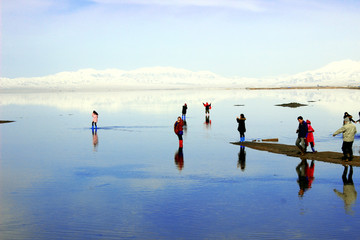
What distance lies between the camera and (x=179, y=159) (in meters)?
27.3

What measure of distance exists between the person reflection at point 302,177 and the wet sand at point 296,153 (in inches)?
33.8

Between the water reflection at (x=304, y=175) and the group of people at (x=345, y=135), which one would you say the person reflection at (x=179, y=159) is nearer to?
the water reflection at (x=304, y=175)

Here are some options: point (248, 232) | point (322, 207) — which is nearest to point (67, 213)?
point (248, 232)

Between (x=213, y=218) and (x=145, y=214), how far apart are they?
214cm

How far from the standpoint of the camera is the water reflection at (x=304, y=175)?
19.5 metres

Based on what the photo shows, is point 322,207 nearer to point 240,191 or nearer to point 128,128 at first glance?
point 240,191

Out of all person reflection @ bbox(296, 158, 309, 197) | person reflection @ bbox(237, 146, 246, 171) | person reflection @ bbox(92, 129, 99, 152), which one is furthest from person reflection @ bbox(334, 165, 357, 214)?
person reflection @ bbox(92, 129, 99, 152)

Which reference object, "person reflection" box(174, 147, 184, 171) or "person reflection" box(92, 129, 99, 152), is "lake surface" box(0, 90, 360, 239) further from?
"person reflection" box(92, 129, 99, 152)

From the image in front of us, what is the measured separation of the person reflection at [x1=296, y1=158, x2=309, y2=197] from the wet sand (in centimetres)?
86

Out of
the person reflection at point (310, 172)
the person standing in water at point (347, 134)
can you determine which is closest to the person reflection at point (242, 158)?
the person reflection at point (310, 172)

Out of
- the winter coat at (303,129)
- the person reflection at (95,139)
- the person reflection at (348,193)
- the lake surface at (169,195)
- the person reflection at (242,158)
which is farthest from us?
the person reflection at (95,139)

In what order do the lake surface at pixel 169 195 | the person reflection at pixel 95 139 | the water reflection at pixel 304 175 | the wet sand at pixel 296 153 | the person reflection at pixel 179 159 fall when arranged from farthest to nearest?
the person reflection at pixel 95 139
the wet sand at pixel 296 153
the person reflection at pixel 179 159
the water reflection at pixel 304 175
the lake surface at pixel 169 195

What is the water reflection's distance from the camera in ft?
63.9

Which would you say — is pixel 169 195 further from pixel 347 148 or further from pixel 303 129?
pixel 303 129
